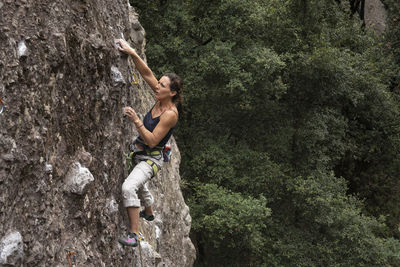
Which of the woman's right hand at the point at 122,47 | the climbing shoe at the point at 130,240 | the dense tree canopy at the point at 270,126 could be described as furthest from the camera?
the dense tree canopy at the point at 270,126

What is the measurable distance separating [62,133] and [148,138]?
868mm

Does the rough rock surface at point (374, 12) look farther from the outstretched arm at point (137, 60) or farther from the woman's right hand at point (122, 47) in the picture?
the woman's right hand at point (122, 47)

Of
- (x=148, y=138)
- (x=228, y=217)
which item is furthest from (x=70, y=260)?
(x=228, y=217)

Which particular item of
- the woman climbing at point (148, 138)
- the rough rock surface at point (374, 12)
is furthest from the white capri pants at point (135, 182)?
the rough rock surface at point (374, 12)

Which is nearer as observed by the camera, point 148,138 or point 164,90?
point 148,138

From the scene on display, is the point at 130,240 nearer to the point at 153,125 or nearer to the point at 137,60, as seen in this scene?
the point at 153,125

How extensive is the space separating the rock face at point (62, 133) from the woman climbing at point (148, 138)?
14cm

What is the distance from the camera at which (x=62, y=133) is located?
380 cm

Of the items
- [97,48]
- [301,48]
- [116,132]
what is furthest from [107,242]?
[301,48]

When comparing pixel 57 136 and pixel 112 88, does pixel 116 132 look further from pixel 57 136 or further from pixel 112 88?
pixel 57 136

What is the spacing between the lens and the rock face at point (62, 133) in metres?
3.20

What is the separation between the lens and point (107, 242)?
4.28m

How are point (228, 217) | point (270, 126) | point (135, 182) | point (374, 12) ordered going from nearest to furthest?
point (135, 182) → point (228, 217) → point (270, 126) → point (374, 12)

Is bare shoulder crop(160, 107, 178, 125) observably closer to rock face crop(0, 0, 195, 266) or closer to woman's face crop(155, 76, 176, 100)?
woman's face crop(155, 76, 176, 100)
